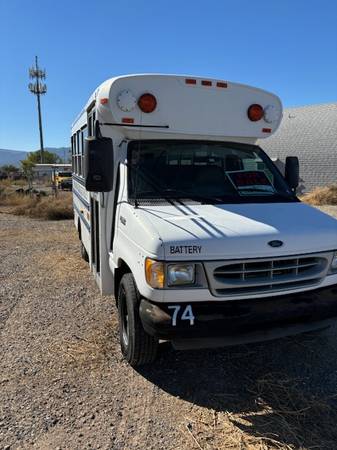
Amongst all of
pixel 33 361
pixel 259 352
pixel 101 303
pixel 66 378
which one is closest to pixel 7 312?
pixel 101 303

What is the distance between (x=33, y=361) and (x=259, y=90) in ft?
Result: 12.5

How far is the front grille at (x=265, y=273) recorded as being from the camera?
3.26m

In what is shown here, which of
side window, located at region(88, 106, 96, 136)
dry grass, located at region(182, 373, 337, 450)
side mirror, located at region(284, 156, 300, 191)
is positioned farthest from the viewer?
side mirror, located at region(284, 156, 300, 191)

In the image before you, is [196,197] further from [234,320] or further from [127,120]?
[234,320]

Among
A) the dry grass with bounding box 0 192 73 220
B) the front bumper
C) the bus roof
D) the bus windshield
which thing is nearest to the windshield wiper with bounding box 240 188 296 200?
the bus windshield

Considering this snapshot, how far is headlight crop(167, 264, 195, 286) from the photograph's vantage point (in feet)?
10.5

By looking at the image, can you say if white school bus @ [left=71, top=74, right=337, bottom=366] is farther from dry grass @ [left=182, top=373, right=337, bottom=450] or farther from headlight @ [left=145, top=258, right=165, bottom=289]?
dry grass @ [left=182, top=373, right=337, bottom=450]

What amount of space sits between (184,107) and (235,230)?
1.76 m

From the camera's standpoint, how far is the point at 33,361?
4.12 metres

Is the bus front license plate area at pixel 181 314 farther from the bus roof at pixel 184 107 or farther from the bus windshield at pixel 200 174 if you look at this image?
the bus roof at pixel 184 107

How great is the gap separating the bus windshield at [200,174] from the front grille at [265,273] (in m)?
0.91

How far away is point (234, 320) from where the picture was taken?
3262mm

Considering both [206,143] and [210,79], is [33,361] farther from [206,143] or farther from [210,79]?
[210,79]

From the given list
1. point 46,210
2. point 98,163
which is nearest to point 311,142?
point 46,210
